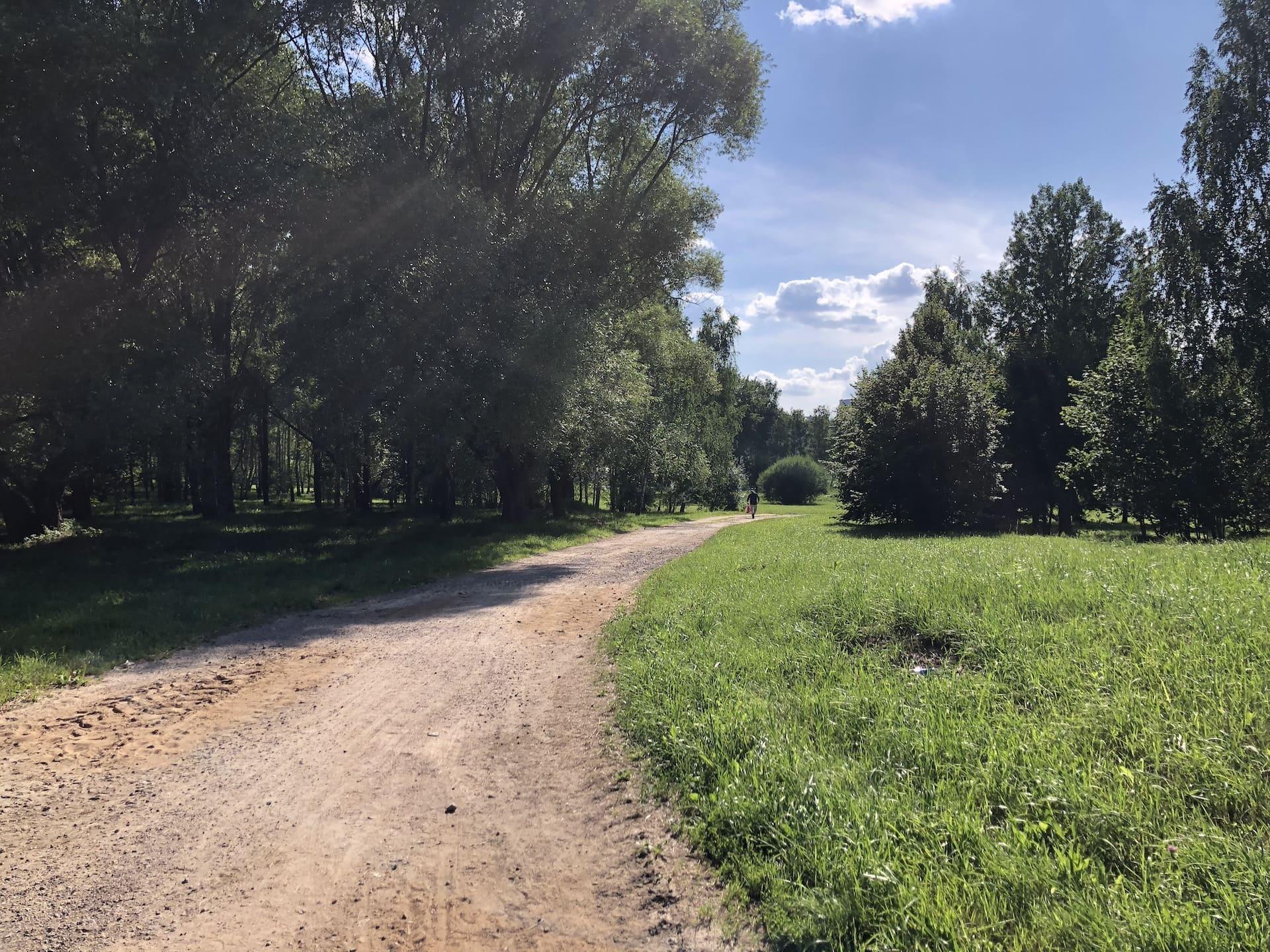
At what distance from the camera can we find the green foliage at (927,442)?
22.3m

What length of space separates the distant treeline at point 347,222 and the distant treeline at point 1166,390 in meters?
9.74

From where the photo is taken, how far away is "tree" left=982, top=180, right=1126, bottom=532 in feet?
103

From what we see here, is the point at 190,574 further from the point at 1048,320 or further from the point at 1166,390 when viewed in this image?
the point at 1048,320

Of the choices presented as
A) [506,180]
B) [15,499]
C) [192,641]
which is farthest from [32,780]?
[506,180]

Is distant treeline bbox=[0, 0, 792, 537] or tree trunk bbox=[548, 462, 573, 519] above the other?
distant treeline bbox=[0, 0, 792, 537]

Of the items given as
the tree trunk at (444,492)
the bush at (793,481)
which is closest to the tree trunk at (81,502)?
the tree trunk at (444,492)

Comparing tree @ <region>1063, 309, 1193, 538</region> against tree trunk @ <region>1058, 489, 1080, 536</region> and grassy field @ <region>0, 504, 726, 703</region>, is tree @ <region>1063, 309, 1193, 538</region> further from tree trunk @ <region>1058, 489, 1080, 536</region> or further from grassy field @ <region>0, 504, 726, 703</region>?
grassy field @ <region>0, 504, 726, 703</region>

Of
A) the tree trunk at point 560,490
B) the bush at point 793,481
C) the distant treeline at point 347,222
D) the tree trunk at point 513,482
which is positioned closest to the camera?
the distant treeline at point 347,222

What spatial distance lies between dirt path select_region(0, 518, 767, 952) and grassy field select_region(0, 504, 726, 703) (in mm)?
1385

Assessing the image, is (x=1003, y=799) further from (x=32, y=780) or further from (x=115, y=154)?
(x=115, y=154)

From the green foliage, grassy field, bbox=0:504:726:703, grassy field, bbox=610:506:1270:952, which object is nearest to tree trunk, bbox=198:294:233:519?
grassy field, bbox=0:504:726:703

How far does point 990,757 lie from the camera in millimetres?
3828

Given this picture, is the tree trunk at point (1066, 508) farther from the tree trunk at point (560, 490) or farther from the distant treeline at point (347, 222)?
the tree trunk at point (560, 490)

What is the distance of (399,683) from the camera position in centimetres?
720
